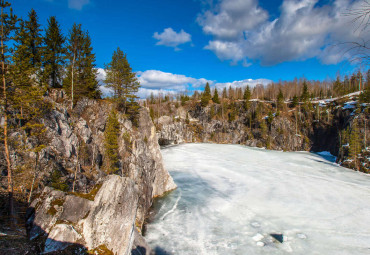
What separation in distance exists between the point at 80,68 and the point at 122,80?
19.1ft

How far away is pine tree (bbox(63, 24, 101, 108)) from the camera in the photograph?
22375 mm

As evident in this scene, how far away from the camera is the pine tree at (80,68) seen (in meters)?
22.4

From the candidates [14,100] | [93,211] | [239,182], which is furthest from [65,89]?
[239,182]

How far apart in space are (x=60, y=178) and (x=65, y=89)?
12290 mm

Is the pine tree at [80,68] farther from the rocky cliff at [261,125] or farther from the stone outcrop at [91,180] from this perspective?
the rocky cliff at [261,125]

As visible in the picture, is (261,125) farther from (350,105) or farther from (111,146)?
(111,146)

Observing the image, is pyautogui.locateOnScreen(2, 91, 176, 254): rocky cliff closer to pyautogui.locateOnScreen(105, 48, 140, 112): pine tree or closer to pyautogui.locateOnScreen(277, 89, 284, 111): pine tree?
pyautogui.locateOnScreen(105, 48, 140, 112): pine tree

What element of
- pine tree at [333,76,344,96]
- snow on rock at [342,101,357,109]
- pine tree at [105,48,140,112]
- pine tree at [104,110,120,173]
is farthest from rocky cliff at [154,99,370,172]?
pine tree at [104,110,120,173]

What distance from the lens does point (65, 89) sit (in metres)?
21.8

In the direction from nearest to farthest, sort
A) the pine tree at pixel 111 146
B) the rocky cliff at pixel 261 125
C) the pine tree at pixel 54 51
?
1. the pine tree at pixel 111 146
2. the pine tree at pixel 54 51
3. the rocky cliff at pixel 261 125

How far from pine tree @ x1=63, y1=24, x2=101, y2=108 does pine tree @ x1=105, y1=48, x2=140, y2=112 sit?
2203mm

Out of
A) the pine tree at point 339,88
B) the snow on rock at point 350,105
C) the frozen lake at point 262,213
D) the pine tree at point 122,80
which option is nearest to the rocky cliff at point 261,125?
the snow on rock at point 350,105

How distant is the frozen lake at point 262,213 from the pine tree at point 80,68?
56.6 ft

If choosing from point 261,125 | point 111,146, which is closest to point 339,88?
point 261,125
